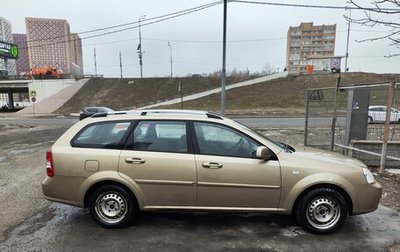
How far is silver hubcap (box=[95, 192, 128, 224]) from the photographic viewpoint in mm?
4465

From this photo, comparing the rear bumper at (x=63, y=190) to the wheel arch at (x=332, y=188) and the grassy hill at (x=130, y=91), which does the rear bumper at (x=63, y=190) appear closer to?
the wheel arch at (x=332, y=188)

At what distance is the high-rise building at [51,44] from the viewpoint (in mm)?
42406

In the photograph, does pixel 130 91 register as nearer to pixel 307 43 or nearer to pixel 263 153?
pixel 307 43

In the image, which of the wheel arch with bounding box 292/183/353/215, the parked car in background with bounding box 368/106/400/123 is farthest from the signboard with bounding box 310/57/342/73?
the wheel arch with bounding box 292/183/353/215

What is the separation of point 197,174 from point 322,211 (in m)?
1.72

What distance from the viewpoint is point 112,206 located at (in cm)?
450

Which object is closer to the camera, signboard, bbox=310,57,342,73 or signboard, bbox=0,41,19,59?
signboard, bbox=310,57,342,73

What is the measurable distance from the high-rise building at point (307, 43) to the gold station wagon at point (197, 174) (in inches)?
2934

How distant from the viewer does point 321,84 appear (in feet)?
157

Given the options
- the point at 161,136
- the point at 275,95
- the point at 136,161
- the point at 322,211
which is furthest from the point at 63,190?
the point at 275,95

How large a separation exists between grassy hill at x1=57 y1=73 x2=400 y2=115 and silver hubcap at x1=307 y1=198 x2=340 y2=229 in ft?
117

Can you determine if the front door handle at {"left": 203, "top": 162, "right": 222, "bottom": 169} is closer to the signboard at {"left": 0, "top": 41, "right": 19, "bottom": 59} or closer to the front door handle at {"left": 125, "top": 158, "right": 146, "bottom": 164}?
the front door handle at {"left": 125, "top": 158, "right": 146, "bottom": 164}

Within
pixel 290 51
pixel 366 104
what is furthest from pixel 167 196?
pixel 290 51

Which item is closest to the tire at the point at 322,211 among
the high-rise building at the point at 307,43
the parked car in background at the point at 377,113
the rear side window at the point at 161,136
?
the rear side window at the point at 161,136
